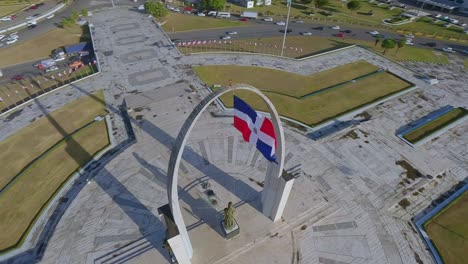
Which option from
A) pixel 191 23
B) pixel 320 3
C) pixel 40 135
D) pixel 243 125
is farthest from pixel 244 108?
pixel 320 3

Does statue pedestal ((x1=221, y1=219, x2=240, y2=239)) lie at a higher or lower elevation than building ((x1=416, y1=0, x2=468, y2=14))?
lower

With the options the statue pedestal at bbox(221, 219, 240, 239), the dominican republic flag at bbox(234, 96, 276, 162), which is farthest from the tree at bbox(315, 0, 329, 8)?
the statue pedestal at bbox(221, 219, 240, 239)

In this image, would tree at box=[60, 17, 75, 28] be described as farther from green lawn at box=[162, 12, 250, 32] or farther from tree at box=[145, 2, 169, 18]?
green lawn at box=[162, 12, 250, 32]

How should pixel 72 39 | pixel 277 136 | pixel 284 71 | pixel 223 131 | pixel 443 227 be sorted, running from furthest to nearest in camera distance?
1. pixel 72 39
2. pixel 284 71
3. pixel 223 131
4. pixel 443 227
5. pixel 277 136

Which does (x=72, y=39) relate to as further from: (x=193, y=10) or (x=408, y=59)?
(x=408, y=59)

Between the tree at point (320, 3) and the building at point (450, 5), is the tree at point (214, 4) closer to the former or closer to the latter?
the tree at point (320, 3)

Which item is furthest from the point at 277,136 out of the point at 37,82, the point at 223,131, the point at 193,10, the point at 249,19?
the point at 193,10
